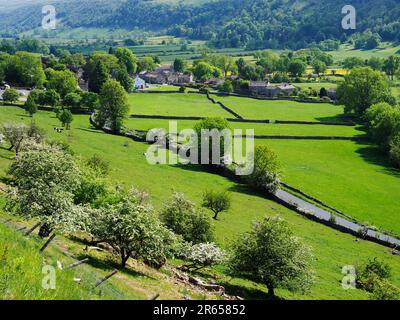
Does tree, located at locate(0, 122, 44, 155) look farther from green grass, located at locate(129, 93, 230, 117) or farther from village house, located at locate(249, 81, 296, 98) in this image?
village house, located at locate(249, 81, 296, 98)

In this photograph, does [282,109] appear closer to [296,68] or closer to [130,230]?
[296,68]

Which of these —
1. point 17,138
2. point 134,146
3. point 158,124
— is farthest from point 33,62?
point 17,138

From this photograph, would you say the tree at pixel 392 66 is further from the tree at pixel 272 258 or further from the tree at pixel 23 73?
the tree at pixel 272 258

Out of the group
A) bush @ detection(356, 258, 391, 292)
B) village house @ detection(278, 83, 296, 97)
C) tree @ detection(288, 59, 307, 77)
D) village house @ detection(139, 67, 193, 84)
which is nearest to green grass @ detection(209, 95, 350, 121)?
village house @ detection(278, 83, 296, 97)

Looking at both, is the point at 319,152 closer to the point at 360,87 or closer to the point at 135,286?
the point at 360,87
